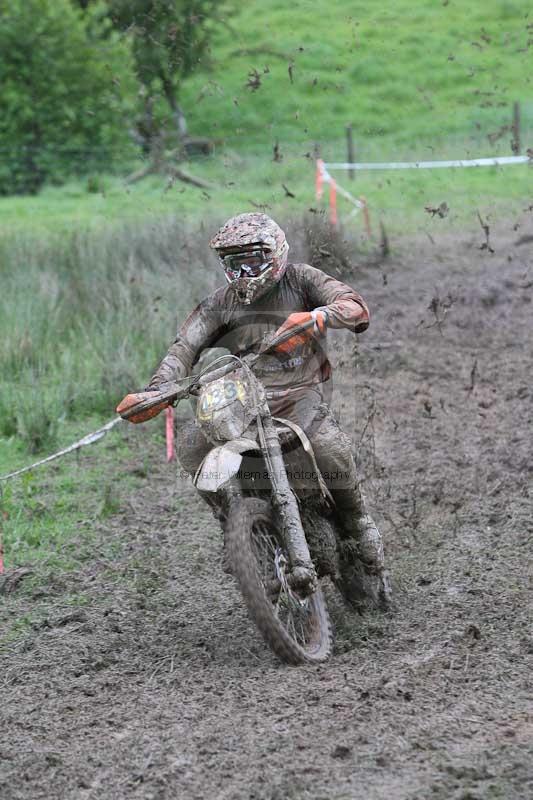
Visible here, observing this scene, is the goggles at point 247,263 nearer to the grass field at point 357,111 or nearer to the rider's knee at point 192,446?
the rider's knee at point 192,446

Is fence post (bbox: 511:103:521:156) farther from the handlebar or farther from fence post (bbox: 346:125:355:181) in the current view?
the handlebar

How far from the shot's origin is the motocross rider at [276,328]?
195 inches

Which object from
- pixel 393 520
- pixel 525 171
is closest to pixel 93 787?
pixel 393 520

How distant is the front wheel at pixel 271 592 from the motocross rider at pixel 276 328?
1.54ft

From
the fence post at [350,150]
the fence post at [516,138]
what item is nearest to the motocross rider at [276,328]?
the fence post at [516,138]

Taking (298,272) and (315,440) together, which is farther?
(298,272)

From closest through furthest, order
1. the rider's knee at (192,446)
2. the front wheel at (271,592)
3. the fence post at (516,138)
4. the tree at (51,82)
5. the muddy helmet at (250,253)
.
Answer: the front wheel at (271,592), the muddy helmet at (250,253), the rider's knee at (192,446), the fence post at (516,138), the tree at (51,82)

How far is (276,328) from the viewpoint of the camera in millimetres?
5191

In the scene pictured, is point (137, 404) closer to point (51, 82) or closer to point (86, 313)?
point (86, 313)

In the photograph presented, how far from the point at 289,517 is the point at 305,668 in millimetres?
623

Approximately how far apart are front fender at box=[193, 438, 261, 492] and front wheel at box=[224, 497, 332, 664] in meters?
0.14

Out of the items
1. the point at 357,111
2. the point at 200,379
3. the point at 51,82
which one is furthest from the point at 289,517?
the point at 51,82

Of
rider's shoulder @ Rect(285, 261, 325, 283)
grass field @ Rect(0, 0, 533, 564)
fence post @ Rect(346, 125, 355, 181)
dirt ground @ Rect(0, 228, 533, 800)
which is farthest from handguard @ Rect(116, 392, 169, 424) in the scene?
fence post @ Rect(346, 125, 355, 181)

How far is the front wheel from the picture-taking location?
14.8 feet
